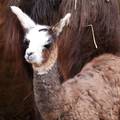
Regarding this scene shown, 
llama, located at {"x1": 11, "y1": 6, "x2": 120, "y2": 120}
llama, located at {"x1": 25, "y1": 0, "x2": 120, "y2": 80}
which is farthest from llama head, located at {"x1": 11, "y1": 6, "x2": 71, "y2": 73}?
llama, located at {"x1": 25, "y1": 0, "x2": 120, "y2": 80}

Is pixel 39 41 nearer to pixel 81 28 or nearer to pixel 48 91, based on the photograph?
pixel 48 91

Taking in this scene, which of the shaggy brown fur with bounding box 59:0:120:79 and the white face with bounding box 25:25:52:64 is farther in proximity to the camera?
the shaggy brown fur with bounding box 59:0:120:79

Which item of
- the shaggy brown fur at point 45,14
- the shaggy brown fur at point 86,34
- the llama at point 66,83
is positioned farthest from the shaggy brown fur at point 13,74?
the llama at point 66,83

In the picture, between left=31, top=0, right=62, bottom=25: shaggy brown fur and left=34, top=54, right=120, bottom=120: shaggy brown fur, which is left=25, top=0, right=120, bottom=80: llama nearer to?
left=31, top=0, right=62, bottom=25: shaggy brown fur

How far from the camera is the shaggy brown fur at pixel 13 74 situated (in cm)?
284

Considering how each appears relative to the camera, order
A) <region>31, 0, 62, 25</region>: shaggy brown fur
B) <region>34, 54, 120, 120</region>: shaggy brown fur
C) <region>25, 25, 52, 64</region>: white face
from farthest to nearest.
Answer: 1. <region>31, 0, 62, 25</region>: shaggy brown fur
2. <region>34, 54, 120, 120</region>: shaggy brown fur
3. <region>25, 25, 52, 64</region>: white face

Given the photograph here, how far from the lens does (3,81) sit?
3.52 metres

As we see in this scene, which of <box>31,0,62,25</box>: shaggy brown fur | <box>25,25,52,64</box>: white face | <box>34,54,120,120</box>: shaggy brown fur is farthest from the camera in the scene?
<box>31,0,62,25</box>: shaggy brown fur

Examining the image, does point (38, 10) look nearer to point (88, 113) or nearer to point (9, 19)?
point (9, 19)

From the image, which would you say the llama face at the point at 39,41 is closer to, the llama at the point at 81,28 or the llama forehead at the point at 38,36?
the llama forehead at the point at 38,36

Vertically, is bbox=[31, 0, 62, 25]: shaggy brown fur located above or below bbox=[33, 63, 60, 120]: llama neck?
above

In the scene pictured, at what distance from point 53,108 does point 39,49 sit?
0.27 meters

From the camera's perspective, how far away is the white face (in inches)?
88.5

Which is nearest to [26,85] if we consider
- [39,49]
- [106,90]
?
[106,90]
